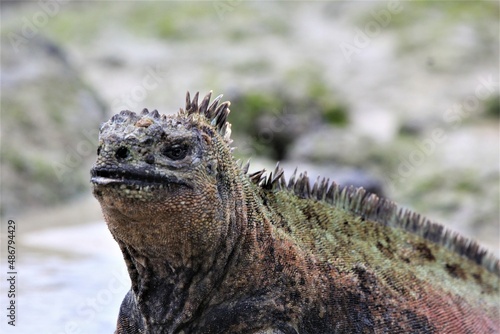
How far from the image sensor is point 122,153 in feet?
13.6

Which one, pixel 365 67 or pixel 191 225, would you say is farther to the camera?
pixel 365 67

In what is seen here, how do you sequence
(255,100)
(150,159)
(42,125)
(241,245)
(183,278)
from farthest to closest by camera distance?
(255,100) < (42,125) < (241,245) < (183,278) < (150,159)

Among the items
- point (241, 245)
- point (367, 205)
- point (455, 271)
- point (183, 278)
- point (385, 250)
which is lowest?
point (183, 278)

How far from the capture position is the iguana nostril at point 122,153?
415 cm

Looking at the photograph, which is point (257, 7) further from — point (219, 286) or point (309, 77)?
point (219, 286)

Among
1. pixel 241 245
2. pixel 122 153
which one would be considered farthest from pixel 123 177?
pixel 241 245

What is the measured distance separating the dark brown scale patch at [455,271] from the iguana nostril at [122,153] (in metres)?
3.19

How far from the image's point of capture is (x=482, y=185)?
48.0 feet

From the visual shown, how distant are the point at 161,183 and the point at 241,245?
783 mm

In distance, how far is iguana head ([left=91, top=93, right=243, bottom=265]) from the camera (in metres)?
4.09

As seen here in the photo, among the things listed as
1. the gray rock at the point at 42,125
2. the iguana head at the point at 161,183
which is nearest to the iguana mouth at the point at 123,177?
the iguana head at the point at 161,183

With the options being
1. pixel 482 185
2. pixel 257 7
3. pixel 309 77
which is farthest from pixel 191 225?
pixel 257 7

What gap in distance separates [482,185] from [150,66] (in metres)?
22.3

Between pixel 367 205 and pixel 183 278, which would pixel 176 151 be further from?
pixel 367 205
